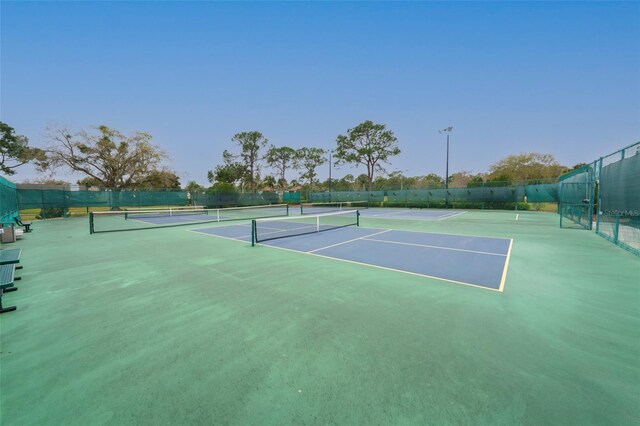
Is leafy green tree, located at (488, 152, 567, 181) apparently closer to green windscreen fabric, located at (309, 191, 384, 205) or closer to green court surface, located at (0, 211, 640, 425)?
green windscreen fabric, located at (309, 191, 384, 205)

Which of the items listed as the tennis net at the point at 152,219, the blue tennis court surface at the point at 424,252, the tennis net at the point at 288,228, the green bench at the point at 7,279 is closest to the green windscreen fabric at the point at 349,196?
the tennis net at the point at 152,219

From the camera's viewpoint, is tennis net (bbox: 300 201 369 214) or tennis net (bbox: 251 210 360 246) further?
tennis net (bbox: 300 201 369 214)

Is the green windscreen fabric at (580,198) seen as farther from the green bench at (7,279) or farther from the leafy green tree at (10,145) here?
the leafy green tree at (10,145)

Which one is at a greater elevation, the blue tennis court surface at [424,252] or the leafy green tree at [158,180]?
the leafy green tree at [158,180]

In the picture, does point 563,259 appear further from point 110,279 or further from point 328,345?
point 110,279

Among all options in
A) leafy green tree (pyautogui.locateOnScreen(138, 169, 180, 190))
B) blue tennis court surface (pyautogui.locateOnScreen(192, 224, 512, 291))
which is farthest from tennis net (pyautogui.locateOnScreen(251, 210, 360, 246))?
leafy green tree (pyautogui.locateOnScreen(138, 169, 180, 190))

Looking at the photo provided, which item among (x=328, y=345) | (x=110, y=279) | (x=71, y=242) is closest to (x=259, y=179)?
(x=71, y=242)

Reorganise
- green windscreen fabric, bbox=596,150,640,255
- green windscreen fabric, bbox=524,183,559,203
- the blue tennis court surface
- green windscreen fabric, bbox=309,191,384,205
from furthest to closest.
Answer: green windscreen fabric, bbox=309,191,384,205 → green windscreen fabric, bbox=524,183,559,203 → green windscreen fabric, bbox=596,150,640,255 → the blue tennis court surface

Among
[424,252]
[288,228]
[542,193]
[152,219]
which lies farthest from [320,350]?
[542,193]

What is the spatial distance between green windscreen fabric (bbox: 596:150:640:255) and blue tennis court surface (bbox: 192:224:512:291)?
3.16m

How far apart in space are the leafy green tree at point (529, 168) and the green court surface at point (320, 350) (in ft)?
163

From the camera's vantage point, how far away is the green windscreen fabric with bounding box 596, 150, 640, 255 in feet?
25.1

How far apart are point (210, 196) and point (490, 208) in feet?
102

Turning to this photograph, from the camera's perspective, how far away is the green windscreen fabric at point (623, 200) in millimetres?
7660
